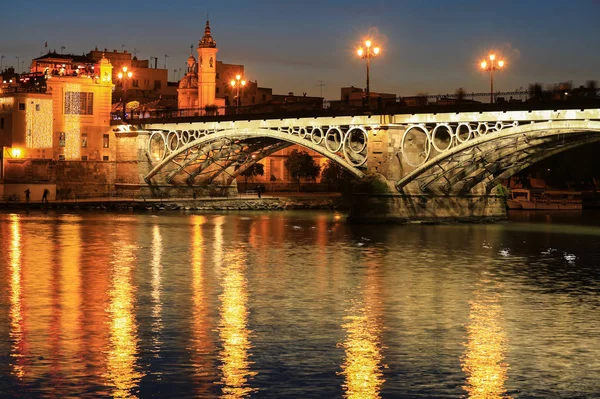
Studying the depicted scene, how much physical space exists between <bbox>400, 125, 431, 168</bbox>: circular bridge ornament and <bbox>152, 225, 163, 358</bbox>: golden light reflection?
18.4 m

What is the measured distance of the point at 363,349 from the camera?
2409cm

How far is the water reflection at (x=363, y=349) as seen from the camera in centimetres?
2041

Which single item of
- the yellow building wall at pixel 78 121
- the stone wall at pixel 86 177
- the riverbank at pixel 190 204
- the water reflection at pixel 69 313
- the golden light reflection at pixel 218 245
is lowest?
the water reflection at pixel 69 313

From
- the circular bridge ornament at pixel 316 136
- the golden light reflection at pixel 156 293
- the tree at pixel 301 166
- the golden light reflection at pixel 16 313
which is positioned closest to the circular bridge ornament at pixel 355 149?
the circular bridge ornament at pixel 316 136

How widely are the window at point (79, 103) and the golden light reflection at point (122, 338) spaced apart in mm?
63594

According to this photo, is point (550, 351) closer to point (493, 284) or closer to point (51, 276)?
point (493, 284)

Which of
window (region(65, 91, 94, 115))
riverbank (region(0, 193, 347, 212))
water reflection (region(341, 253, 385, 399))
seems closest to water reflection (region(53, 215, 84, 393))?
water reflection (region(341, 253, 385, 399))

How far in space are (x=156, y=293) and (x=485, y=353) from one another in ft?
41.5

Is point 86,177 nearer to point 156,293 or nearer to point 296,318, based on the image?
point 156,293

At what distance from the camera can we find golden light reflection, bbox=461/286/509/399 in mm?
20438

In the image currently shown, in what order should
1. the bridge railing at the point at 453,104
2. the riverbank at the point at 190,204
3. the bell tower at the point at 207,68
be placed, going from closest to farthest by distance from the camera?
1. the bridge railing at the point at 453,104
2. the riverbank at the point at 190,204
3. the bell tower at the point at 207,68

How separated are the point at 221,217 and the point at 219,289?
147 feet

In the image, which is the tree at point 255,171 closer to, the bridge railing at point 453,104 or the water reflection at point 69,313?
the bridge railing at point 453,104

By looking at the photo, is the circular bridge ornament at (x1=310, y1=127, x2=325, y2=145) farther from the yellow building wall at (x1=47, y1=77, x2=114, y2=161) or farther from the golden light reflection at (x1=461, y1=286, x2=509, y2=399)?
the golden light reflection at (x1=461, y1=286, x2=509, y2=399)
